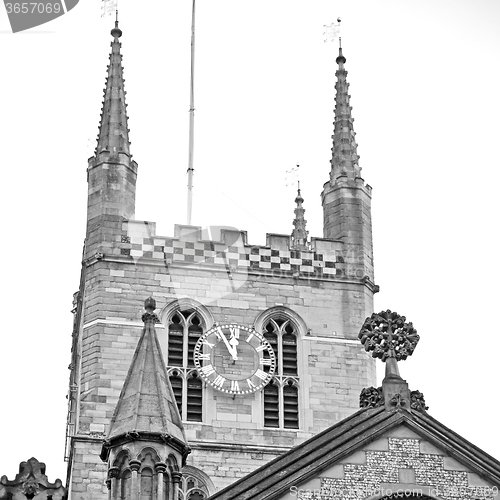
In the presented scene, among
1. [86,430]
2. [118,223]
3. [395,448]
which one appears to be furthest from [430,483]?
[118,223]

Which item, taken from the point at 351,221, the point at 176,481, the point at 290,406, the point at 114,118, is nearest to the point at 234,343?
the point at 290,406

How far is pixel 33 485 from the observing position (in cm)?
3034

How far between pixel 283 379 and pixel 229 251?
357cm

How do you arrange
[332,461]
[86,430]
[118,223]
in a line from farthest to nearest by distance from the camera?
1. [118,223]
2. [86,430]
3. [332,461]

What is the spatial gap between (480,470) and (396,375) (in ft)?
6.27

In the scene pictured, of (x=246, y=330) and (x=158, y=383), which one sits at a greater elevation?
(x=246, y=330)

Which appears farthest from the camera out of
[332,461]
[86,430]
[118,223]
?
[118,223]

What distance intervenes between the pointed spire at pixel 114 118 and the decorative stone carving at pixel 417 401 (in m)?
20.6

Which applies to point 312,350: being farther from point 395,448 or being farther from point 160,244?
point 395,448

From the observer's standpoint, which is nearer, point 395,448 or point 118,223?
point 395,448

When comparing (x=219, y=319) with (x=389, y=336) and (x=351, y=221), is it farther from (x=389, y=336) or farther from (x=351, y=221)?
(x=389, y=336)

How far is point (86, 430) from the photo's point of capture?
43.0m

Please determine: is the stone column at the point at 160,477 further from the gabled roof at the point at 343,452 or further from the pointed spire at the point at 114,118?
the pointed spire at the point at 114,118

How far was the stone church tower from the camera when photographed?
4344 cm
